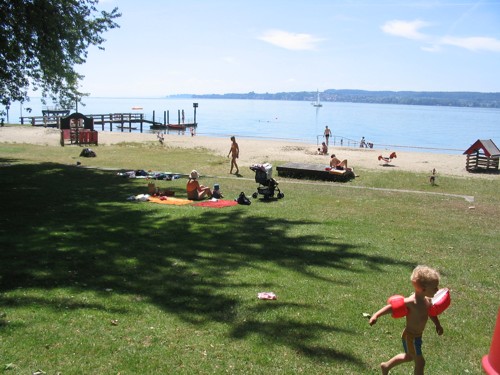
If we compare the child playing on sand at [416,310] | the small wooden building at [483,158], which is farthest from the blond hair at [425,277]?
the small wooden building at [483,158]

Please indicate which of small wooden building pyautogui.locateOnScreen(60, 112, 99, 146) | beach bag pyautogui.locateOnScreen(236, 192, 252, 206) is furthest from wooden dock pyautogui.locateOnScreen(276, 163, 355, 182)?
small wooden building pyautogui.locateOnScreen(60, 112, 99, 146)

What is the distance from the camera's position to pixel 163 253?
9.49m

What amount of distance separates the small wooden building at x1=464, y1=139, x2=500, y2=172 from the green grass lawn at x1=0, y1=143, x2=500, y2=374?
11399 mm

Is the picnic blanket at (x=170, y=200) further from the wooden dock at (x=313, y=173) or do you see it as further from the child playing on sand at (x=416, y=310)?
the child playing on sand at (x=416, y=310)

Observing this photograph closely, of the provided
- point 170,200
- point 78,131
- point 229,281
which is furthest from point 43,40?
point 78,131

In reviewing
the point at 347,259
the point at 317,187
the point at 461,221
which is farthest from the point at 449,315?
the point at 317,187

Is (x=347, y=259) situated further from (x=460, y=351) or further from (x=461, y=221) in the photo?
(x=461, y=221)

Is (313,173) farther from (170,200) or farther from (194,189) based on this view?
(170,200)

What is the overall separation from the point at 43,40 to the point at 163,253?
12664 millimetres

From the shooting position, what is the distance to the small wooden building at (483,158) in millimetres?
26984

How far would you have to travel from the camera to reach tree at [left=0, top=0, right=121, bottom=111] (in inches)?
680

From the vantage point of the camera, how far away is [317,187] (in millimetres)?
19578

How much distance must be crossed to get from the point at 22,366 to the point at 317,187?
1551 cm

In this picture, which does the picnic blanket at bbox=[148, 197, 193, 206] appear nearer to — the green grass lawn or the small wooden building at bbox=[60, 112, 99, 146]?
the green grass lawn
